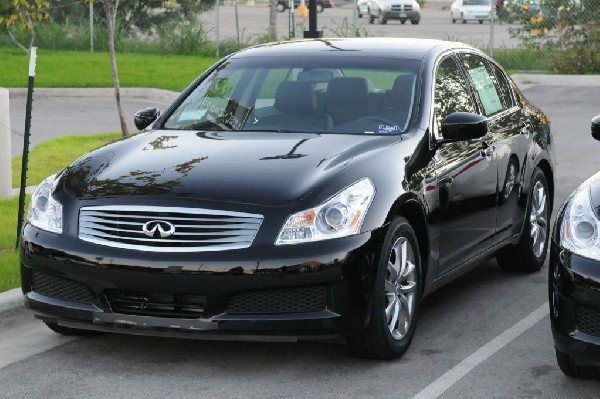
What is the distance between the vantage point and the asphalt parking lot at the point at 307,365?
21.5 ft

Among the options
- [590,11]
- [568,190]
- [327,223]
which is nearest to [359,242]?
[327,223]

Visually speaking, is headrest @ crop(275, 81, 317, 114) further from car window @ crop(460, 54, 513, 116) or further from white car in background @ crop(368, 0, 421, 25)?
white car in background @ crop(368, 0, 421, 25)

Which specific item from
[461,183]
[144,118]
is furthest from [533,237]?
[144,118]

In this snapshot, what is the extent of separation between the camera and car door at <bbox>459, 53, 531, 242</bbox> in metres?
8.73

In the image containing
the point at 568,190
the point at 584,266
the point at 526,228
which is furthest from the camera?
the point at 568,190

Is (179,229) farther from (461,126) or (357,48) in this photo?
(357,48)

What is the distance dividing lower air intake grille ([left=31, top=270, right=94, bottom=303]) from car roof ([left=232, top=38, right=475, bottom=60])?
2.38 meters

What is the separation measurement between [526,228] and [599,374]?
9.08ft

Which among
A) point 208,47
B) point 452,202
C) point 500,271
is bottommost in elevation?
point 208,47

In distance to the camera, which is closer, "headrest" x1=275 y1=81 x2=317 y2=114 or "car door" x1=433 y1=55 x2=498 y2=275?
"car door" x1=433 y1=55 x2=498 y2=275

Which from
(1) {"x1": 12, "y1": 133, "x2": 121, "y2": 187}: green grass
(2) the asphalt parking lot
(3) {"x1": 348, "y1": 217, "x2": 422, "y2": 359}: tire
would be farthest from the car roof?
(1) {"x1": 12, "y1": 133, "x2": 121, "y2": 187}: green grass

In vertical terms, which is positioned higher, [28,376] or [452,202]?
[452,202]

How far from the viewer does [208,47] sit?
103 ft

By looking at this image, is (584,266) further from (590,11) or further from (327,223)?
(590,11)
